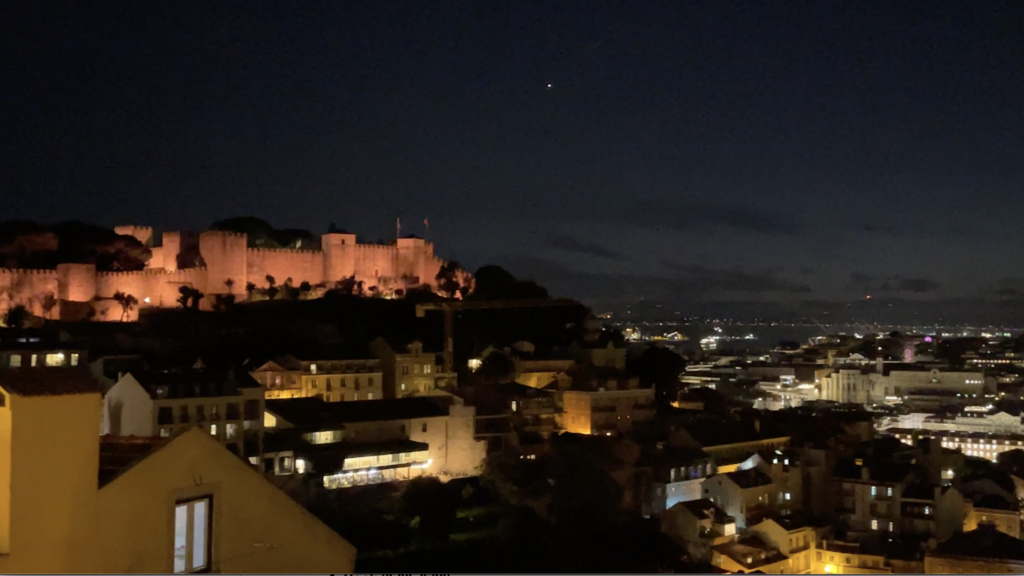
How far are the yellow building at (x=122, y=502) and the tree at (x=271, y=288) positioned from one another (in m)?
27.0

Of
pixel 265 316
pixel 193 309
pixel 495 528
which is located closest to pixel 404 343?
pixel 265 316

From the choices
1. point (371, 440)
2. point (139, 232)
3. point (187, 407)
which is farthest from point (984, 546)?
point (139, 232)

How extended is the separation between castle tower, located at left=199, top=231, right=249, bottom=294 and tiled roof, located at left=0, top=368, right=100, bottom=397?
26929 millimetres

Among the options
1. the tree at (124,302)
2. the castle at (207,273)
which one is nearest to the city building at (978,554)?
the castle at (207,273)

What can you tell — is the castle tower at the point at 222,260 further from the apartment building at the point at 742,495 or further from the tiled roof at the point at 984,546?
the tiled roof at the point at 984,546

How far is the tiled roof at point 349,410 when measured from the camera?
55.3 feet

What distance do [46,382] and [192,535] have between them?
0.62 meters

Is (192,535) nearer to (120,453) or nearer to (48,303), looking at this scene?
(120,453)

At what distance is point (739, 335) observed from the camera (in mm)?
101125

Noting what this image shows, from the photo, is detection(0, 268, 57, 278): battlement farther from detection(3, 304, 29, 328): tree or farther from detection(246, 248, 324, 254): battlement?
detection(246, 248, 324, 254): battlement

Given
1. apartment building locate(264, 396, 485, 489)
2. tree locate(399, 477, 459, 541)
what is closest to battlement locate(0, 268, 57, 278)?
apartment building locate(264, 396, 485, 489)

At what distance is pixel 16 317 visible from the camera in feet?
77.8

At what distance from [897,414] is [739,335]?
66.6 metres

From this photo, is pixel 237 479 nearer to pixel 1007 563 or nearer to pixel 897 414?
pixel 1007 563
